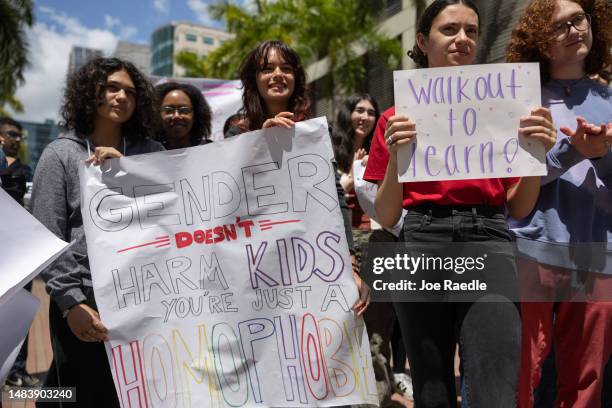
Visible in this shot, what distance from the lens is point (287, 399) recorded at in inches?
89.6

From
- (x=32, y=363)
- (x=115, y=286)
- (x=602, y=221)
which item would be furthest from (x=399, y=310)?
(x=32, y=363)

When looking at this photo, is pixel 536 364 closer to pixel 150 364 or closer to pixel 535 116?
pixel 535 116

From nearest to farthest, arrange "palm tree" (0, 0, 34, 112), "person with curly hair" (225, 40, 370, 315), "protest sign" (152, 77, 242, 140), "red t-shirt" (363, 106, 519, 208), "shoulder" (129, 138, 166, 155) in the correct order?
"red t-shirt" (363, 106, 519, 208), "person with curly hair" (225, 40, 370, 315), "shoulder" (129, 138, 166, 155), "protest sign" (152, 77, 242, 140), "palm tree" (0, 0, 34, 112)

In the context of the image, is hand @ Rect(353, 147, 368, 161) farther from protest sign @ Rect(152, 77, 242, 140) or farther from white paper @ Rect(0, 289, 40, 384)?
protest sign @ Rect(152, 77, 242, 140)

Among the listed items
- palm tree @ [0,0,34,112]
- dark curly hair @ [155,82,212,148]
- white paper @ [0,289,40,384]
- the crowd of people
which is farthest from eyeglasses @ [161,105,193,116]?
palm tree @ [0,0,34,112]

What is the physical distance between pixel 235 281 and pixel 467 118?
107cm

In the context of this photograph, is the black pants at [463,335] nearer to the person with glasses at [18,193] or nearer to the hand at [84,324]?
the hand at [84,324]

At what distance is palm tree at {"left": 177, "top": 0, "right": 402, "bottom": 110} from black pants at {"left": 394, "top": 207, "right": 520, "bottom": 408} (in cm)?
1588

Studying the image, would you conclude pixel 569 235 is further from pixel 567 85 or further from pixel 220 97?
pixel 220 97

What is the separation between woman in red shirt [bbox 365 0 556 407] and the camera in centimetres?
194

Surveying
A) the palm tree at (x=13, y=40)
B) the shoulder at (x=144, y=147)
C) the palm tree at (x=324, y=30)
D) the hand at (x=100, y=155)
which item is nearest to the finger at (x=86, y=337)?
the hand at (x=100, y=155)

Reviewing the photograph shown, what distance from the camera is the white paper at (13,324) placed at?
2.31 m

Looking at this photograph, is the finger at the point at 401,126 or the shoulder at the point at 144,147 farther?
the shoulder at the point at 144,147

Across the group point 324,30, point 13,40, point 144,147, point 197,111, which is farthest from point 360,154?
point 13,40
